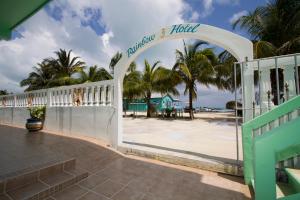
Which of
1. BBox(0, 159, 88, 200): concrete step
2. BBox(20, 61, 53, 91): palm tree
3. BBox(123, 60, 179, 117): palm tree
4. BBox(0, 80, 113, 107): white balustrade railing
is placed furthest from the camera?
BBox(20, 61, 53, 91): palm tree

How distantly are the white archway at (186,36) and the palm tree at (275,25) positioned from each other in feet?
24.2

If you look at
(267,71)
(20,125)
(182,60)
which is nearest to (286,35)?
(182,60)

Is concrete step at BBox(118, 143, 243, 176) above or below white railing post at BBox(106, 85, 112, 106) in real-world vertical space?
below

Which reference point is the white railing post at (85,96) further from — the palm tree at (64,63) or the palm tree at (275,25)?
the palm tree at (64,63)

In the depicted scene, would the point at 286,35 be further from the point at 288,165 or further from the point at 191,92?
the point at 288,165

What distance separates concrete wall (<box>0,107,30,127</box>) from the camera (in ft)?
34.2

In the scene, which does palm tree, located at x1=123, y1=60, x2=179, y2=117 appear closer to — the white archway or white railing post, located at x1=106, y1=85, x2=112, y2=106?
white railing post, located at x1=106, y1=85, x2=112, y2=106

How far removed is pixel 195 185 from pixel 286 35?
12.5 meters

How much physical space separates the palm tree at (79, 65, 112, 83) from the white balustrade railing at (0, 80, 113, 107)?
7215mm

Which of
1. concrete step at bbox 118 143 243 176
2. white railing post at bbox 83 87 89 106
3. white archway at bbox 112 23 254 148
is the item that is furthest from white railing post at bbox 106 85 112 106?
concrete step at bbox 118 143 243 176

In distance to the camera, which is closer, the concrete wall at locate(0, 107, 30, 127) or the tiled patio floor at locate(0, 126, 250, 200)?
the tiled patio floor at locate(0, 126, 250, 200)

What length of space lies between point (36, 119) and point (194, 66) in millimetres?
11303

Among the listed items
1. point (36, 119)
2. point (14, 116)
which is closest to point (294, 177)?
point (36, 119)

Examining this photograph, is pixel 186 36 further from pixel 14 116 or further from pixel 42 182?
pixel 14 116
